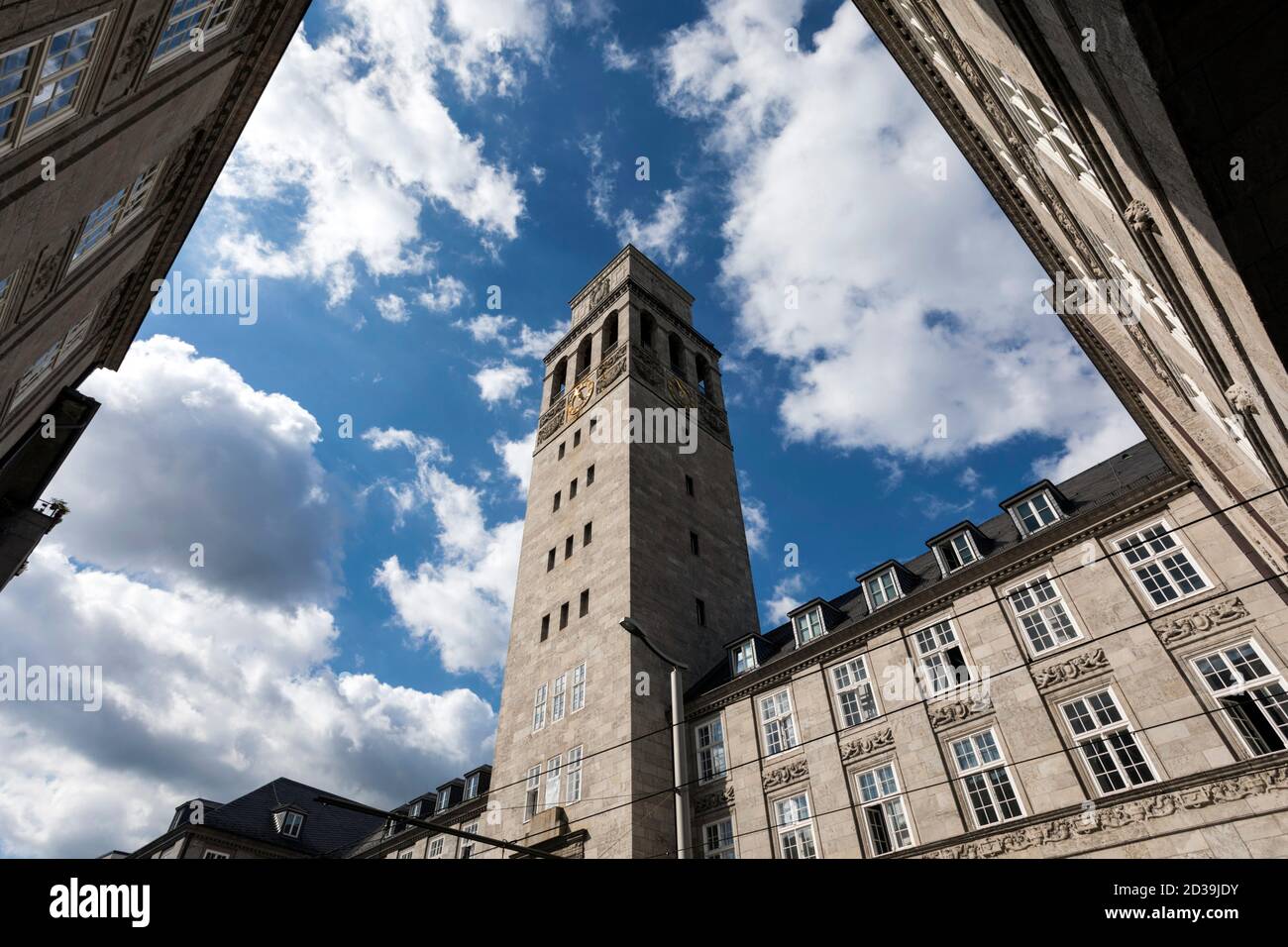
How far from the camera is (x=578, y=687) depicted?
3409 cm

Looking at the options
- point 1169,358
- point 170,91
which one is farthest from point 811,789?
point 170,91

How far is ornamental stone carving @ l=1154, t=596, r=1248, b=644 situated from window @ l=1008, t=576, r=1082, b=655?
2.31 metres

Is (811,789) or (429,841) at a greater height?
(429,841)

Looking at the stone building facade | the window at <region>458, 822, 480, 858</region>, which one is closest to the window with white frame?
the stone building facade

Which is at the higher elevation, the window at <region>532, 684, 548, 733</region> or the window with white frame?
the window at <region>532, 684, 548, 733</region>

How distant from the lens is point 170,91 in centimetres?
1994

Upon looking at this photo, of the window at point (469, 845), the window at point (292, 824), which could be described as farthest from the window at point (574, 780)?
the window at point (292, 824)

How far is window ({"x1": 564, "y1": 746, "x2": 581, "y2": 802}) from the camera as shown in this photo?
99.7 feet

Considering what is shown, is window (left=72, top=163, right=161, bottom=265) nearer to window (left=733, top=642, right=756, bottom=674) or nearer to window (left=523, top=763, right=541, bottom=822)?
window (left=523, top=763, right=541, bottom=822)

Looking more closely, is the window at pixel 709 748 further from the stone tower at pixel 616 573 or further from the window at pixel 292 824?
the window at pixel 292 824

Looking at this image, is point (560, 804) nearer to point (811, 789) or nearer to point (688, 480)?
point (811, 789)

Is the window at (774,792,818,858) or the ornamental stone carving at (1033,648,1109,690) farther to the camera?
the window at (774,792,818,858)
